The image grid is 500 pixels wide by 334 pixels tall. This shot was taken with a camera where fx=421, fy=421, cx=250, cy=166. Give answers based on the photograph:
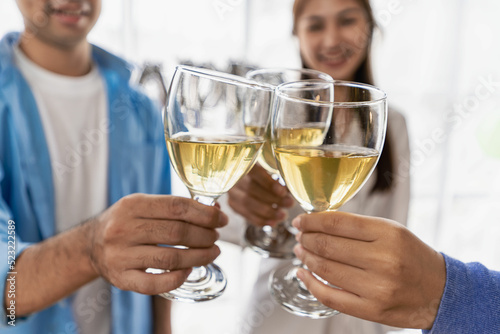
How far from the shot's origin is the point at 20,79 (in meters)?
1.01

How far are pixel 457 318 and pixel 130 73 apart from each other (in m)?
1.00

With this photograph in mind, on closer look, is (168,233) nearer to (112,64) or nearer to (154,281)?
(154,281)

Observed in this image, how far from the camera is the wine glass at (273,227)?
2.03 feet

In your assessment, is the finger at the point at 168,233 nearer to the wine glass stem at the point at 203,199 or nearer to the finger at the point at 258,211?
the wine glass stem at the point at 203,199

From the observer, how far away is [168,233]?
460 millimetres

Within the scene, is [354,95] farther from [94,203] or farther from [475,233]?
[475,233]

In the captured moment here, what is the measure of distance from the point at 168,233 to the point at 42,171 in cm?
66

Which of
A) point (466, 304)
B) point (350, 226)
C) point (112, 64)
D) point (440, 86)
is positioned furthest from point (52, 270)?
point (440, 86)

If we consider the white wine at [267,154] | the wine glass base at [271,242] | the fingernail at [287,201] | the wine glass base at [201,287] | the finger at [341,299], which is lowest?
the wine glass base at [271,242]

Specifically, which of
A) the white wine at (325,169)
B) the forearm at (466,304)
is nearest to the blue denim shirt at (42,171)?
the white wine at (325,169)

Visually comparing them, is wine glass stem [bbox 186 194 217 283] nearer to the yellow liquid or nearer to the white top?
the yellow liquid

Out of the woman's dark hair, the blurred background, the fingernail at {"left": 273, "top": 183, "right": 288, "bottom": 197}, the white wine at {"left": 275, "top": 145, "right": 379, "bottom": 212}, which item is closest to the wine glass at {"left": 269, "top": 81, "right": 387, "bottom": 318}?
the white wine at {"left": 275, "top": 145, "right": 379, "bottom": 212}

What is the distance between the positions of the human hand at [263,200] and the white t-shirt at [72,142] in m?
0.52

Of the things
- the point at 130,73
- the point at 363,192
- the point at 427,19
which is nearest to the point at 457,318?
the point at 363,192
